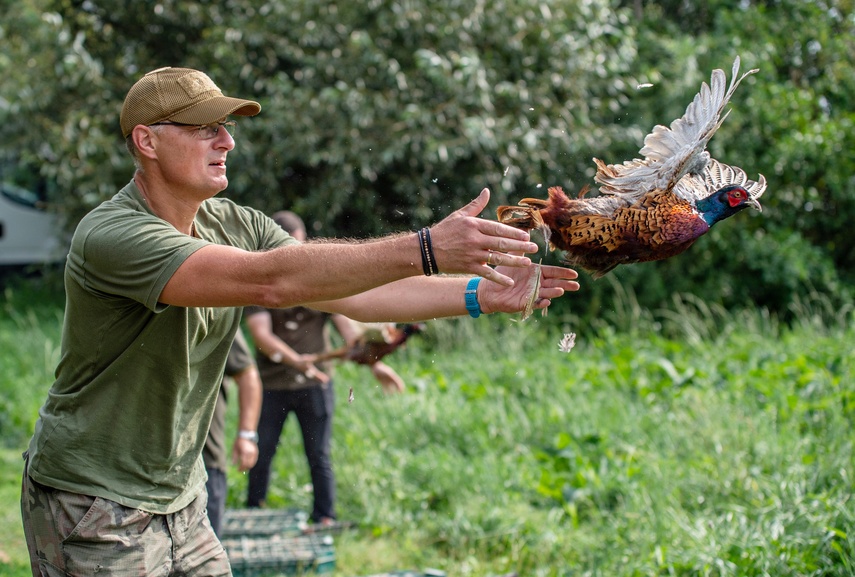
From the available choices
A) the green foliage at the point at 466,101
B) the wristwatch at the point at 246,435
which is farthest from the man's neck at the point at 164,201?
the green foliage at the point at 466,101

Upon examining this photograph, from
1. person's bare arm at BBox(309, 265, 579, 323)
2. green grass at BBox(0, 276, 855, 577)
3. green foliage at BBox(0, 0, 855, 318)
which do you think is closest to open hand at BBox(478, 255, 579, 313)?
person's bare arm at BBox(309, 265, 579, 323)

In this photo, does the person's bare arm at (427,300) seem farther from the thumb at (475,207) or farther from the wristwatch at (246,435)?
the wristwatch at (246,435)

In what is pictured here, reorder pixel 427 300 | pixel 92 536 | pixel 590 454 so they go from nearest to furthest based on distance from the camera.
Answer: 1. pixel 92 536
2. pixel 427 300
3. pixel 590 454

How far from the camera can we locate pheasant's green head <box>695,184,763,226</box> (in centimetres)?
272

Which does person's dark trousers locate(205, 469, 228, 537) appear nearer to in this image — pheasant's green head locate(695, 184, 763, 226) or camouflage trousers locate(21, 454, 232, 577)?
camouflage trousers locate(21, 454, 232, 577)

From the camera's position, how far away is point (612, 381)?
22.9 feet

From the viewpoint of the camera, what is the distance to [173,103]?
8.97 ft

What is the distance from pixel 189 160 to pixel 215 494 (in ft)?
6.69

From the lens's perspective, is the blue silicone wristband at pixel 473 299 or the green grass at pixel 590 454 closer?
→ the blue silicone wristband at pixel 473 299

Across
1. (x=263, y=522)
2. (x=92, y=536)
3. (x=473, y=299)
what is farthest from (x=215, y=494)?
(x=473, y=299)

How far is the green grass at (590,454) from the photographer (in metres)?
4.29

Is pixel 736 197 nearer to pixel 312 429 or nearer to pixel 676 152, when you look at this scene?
pixel 676 152

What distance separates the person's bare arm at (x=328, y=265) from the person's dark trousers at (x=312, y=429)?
3061 mm

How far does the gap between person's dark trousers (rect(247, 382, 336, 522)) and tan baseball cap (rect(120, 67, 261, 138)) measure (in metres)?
2.87
